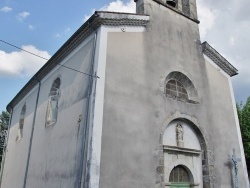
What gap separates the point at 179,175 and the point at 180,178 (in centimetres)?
9

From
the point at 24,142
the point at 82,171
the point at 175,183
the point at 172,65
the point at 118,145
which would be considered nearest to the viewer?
the point at 82,171

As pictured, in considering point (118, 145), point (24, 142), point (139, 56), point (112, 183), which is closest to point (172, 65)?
point (139, 56)

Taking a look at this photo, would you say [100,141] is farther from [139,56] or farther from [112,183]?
[139,56]

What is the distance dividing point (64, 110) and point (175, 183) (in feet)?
12.5

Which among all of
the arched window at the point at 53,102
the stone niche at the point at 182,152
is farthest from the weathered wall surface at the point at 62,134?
the stone niche at the point at 182,152

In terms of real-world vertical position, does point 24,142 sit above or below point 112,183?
above

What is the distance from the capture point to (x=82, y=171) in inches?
233

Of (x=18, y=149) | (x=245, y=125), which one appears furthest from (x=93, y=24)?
(x=245, y=125)

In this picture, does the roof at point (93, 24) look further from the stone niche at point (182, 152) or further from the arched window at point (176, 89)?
the stone niche at point (182, 152)

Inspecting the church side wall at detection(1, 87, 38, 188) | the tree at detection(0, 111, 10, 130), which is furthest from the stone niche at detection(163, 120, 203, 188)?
the tree at detection(0, 111, 10, 130)

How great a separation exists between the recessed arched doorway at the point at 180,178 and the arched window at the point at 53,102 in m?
4.15

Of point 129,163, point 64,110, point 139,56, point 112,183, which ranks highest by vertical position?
point 139,56

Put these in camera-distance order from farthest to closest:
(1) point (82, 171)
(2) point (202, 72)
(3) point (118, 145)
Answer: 1. (2) point (202, 72)
2. (3) point (118, 145)
3. (1) point (82, 171)

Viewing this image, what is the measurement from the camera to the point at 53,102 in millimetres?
9297
